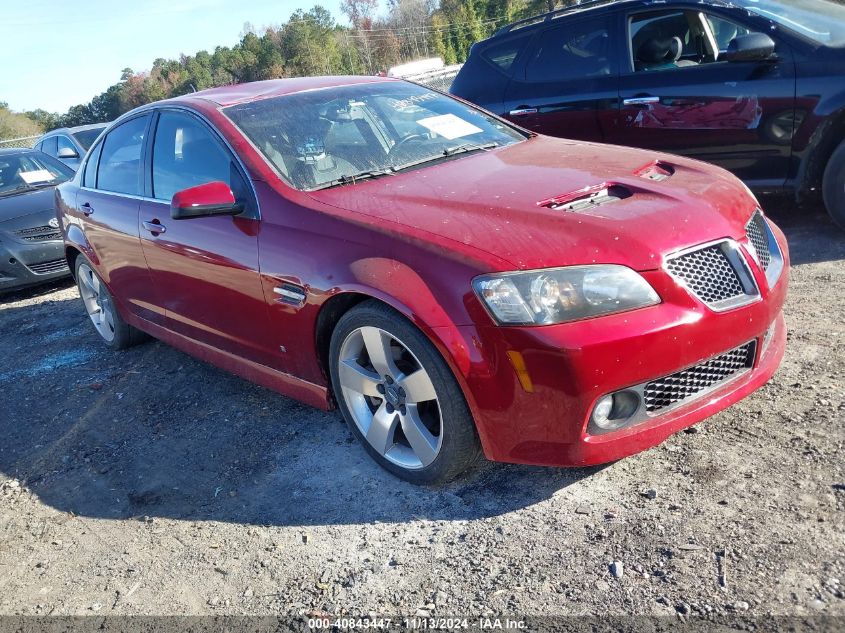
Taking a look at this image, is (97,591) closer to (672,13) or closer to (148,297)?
(148,297)

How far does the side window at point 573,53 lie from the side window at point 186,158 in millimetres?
3171

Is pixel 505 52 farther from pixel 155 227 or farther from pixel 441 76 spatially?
pixel 441 76

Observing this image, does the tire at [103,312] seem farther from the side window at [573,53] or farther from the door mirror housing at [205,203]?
the side window at [573,53]

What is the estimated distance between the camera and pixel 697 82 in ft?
16.9

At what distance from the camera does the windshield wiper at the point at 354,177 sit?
11.0ft

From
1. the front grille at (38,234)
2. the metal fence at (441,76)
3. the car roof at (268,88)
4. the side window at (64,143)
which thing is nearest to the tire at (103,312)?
the car roof at (268,88)

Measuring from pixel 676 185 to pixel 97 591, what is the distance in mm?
2755

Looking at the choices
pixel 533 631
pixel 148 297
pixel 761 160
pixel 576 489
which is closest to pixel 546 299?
pixel 576 489

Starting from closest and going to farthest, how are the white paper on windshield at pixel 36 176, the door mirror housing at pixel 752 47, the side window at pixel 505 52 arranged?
the door mirror housing at pixel 752 47
the side window at pixel 505 52
the white paper on windshield at pixel 36 176

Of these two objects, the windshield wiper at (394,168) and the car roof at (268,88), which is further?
the car roof at (268,88)

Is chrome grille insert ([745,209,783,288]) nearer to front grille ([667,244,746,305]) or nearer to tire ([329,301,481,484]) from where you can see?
front grille ([667,244,746,305])

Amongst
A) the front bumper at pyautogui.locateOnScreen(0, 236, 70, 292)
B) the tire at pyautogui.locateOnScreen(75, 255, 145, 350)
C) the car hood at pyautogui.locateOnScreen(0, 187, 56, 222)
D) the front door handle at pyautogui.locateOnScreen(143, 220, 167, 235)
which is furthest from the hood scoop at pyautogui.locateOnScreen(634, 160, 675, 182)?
the car hood at pyautogui.locateOnScreen(0, 187, 56, 222)

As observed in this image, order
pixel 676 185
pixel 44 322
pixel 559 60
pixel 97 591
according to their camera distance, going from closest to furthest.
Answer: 1. pixel 97 591
2. pixel 676 185
3. pixel 559 60
4. pixel 44 322

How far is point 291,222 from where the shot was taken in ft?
10.4
